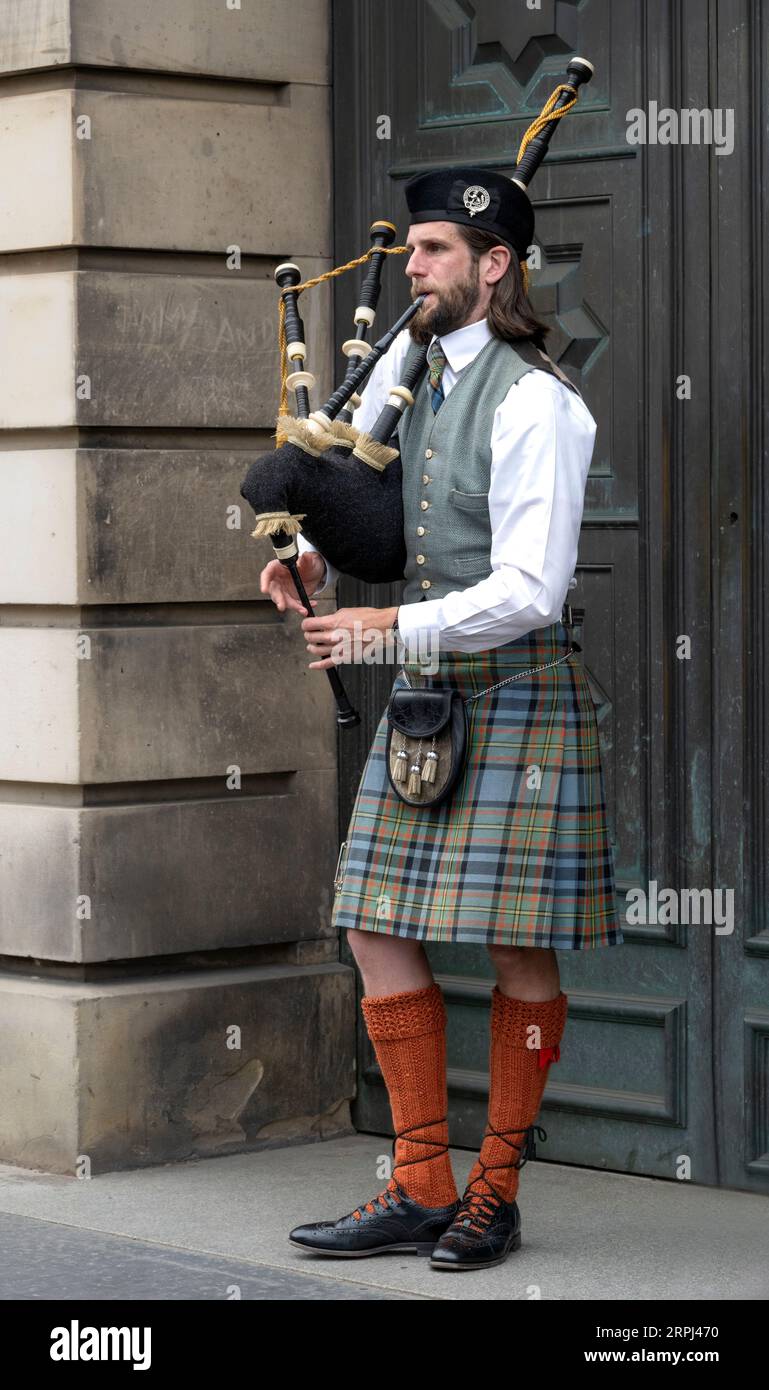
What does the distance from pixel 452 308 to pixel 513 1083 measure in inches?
59.1

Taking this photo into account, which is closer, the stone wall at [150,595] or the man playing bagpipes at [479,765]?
the man playing bagpipes at [479,765]

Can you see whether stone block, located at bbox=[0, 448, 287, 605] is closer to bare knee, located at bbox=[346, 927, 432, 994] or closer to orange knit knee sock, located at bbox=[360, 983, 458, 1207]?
bare knee, located at bbox=[346, 927, 432, 994]

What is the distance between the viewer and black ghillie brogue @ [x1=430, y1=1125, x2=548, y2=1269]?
4.60 meters

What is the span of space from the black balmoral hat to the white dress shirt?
319 mm

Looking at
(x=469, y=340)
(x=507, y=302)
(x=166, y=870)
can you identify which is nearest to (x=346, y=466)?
(x=469, y=340)

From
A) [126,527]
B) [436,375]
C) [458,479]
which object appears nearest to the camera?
[458,479]

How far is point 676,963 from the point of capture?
530cm

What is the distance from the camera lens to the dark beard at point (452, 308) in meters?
4.60

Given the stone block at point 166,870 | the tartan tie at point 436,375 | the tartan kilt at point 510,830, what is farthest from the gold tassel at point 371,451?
the stone block at point 166,870

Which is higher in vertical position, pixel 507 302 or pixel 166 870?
pixel 507 302

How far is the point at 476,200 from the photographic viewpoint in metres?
4.57

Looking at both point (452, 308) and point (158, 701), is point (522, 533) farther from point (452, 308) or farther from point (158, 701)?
point (158, 701)

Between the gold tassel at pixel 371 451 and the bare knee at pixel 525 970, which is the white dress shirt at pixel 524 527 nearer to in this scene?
the gold tassel at pixel 371 451

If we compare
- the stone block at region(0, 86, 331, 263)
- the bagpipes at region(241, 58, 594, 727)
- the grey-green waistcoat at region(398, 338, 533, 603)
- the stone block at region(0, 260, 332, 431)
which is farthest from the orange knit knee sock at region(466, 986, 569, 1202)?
the stone block at region(0, 86, 331, 263)
